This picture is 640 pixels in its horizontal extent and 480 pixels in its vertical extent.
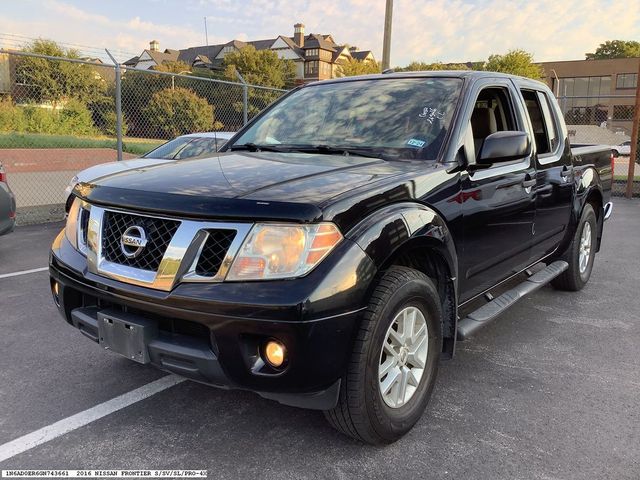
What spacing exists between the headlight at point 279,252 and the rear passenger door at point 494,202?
1.17 metres

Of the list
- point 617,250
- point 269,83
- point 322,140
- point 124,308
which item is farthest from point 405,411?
point 269,83

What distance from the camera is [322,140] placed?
347cm

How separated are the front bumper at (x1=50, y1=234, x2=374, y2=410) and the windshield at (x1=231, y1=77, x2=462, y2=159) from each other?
3.81 feet

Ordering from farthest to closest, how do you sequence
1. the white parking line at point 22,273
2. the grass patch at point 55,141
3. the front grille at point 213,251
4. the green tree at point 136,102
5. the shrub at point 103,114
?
the grass patch at point 55,141 < the green tree at point 136,102 < the shrub at point 103,114 < the white parking line at point 22,273 < the front grille at point 213,251

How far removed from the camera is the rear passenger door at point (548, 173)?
4090mm

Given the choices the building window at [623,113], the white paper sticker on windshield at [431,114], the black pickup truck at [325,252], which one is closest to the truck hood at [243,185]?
the black pickup truck at [325,252]

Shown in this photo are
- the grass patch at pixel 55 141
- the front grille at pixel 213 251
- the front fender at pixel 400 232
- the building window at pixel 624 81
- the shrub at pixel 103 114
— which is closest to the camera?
the front grille at pixel 213 251

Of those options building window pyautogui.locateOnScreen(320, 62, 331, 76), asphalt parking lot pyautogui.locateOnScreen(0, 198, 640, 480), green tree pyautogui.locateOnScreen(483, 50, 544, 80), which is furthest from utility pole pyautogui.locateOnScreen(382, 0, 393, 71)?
building window pyautogui.locateOnScreen(320, 62, 331, 76)

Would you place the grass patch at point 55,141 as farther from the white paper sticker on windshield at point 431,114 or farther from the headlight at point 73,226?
the white paper sticker on windshield at point 431,114

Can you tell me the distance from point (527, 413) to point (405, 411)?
30.3 inches

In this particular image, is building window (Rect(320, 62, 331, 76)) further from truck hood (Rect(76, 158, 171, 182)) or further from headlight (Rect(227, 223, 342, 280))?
headlight (Rect(227, 223, 342, 280))

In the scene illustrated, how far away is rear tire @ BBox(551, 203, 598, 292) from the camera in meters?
5.04

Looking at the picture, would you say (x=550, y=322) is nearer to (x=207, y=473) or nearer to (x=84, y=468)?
(x=207, y=473)

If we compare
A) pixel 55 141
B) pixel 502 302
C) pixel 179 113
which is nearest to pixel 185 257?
pixel 502 302
